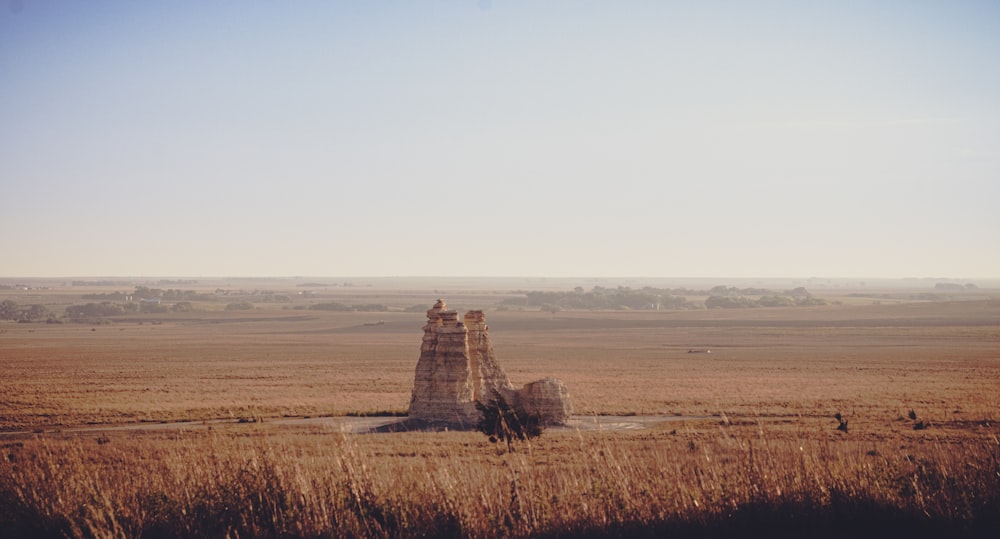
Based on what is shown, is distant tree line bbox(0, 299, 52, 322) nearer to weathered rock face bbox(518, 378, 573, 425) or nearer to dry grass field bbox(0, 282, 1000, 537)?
dry grass field bbox(0, 282, 1000, 537)

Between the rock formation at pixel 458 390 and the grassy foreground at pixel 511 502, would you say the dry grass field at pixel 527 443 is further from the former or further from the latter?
the rock formation at pixel 458 390

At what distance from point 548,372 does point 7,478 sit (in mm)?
49016

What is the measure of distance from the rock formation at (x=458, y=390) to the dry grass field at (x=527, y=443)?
2888 mm

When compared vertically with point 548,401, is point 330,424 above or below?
below

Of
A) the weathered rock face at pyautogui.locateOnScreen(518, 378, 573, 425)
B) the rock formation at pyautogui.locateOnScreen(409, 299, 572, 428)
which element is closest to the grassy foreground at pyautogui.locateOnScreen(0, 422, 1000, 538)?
the rock formation at pyautogui.locateOnScreen(409, 299, 572, 428)

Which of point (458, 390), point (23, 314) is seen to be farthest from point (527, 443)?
point (23, 314)

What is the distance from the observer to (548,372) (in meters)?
59.0

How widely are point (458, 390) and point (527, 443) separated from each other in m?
18.2

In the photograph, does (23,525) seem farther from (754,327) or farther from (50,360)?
(754,327)

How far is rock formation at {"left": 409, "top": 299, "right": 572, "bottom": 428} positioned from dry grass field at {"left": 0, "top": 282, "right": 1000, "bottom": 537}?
2.89m

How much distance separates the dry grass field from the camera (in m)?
9.65

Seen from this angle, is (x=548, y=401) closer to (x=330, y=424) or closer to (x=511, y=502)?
(x=330, y=424)

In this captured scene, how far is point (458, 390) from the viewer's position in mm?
Answer: 28453

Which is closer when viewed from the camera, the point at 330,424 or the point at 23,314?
the point at 330,424
